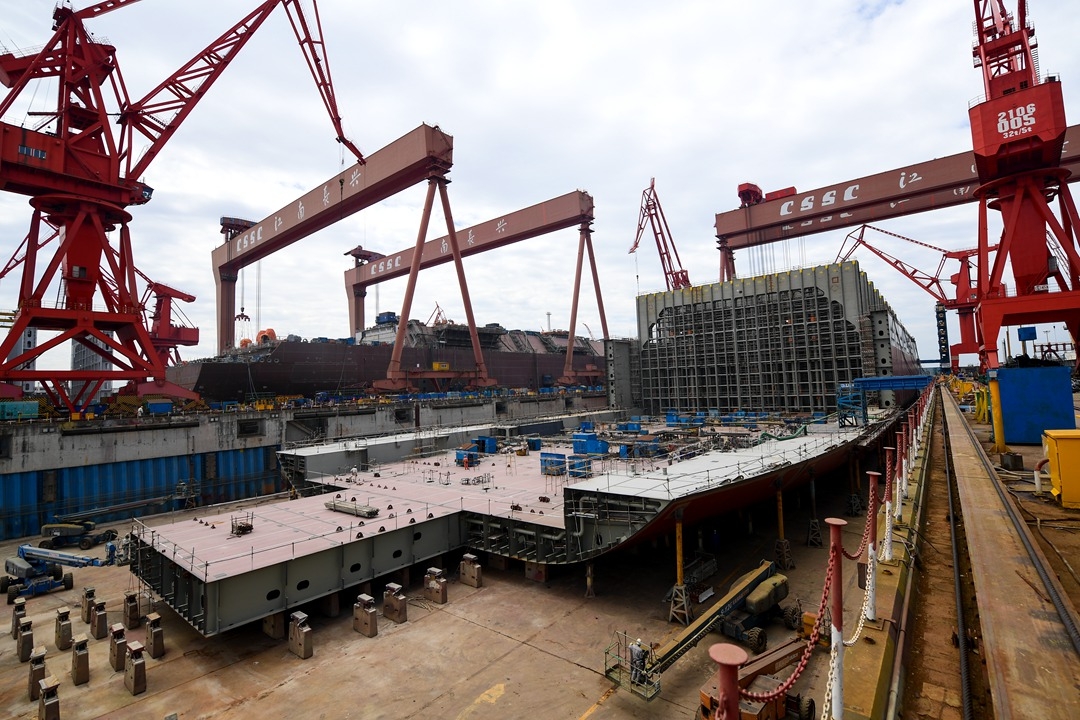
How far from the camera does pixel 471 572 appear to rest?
56.2ft

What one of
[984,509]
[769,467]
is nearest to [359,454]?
[769,467]

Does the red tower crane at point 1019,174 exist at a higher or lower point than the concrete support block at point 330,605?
higher

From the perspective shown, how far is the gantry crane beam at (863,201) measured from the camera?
1854 inches

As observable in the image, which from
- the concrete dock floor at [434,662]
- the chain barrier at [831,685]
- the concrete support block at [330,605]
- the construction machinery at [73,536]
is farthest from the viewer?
the construction machinery at [73,536]

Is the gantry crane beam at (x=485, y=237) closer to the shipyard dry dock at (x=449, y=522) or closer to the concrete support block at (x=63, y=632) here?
the shipyard dry dock at (x=449, y=522)

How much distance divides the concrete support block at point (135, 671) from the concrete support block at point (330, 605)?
4.38 metres

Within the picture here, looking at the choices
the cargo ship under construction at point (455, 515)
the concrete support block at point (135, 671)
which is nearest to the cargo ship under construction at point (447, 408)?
the cargo ship under construction at point (455, 515)

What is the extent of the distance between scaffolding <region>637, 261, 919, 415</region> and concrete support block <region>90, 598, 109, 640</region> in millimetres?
37852

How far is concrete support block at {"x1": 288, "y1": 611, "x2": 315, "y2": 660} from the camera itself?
12.8m

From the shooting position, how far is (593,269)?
7138 centimetres

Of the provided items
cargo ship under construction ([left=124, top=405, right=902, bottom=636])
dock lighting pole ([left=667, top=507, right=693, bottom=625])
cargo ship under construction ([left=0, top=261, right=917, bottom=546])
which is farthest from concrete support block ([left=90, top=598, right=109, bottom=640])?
cargo ship under construction ([left=0, top=261, right=917, bottom=546])

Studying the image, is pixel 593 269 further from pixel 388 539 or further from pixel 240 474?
pixel 388 539

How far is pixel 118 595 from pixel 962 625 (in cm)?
2373

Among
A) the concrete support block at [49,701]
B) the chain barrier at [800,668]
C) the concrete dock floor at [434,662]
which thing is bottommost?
the concrete dock floor at [434,662]
